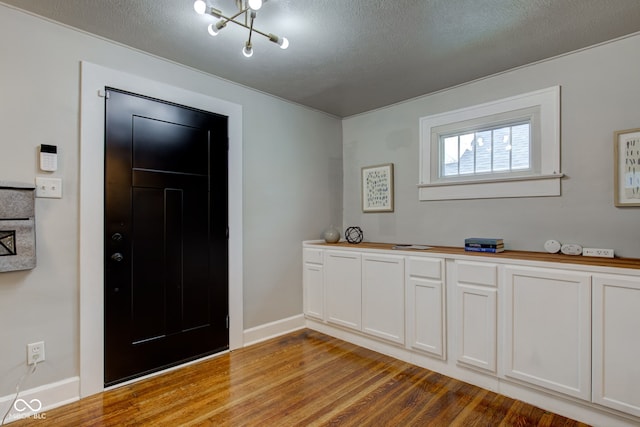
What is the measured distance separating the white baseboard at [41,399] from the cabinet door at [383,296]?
7.13 feet

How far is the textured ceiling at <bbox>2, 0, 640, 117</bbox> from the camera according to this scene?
191 cm

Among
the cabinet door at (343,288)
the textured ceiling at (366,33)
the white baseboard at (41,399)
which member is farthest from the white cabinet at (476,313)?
the white baseboard at (41,399)

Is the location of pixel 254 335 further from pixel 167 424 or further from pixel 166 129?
pixel 166 129

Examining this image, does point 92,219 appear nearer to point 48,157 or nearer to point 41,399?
point 48,157

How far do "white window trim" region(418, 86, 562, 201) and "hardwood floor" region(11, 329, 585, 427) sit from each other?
4.96 feet

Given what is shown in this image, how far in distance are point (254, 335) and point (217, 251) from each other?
2.92ft

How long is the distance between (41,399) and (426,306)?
2.59 m

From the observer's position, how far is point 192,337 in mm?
2691

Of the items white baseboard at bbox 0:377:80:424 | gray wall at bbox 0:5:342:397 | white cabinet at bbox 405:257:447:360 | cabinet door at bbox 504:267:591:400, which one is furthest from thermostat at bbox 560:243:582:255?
white baseboard at bbox 0:377:80:424

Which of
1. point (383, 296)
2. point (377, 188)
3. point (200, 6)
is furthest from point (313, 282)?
point (200, 6)

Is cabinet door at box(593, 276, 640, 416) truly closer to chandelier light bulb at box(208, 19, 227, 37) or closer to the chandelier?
the chandelier

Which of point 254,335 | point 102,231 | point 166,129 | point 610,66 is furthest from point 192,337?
point 610,66

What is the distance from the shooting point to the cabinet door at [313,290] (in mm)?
3424

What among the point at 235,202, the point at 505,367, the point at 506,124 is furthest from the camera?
the point at 235,202
